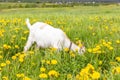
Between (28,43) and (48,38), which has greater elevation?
(48,38)

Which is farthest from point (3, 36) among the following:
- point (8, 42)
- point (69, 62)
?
point (69, 62)

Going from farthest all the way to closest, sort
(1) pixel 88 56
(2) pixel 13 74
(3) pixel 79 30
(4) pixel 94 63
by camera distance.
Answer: (3) pixel 79 30 < (1) pixel 88 56 < (4) pixel 94 63 < (2) pixel 13 74

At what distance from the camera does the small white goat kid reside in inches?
208

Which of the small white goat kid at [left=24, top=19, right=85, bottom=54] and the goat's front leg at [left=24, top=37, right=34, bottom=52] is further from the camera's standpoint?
the goat's front leg at [left=24, top=37, right=34, bottom=52]

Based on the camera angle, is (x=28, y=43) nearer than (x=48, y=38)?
No

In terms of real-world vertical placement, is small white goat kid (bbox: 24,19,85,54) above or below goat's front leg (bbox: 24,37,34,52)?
above

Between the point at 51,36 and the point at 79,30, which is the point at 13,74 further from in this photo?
the point at 79,30

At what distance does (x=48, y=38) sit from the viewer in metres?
5.73

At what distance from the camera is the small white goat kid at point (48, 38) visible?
5.28m

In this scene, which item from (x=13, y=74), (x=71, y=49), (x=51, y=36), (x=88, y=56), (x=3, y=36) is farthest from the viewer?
(x=3, y=36)

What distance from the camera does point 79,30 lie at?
271 inches

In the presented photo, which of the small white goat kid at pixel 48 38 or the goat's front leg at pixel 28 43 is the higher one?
the small white goat kid at pixel 48 38

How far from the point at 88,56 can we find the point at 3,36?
2.21m

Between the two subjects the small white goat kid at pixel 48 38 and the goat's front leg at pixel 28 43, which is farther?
the goat's front leg at pixel 28 43
